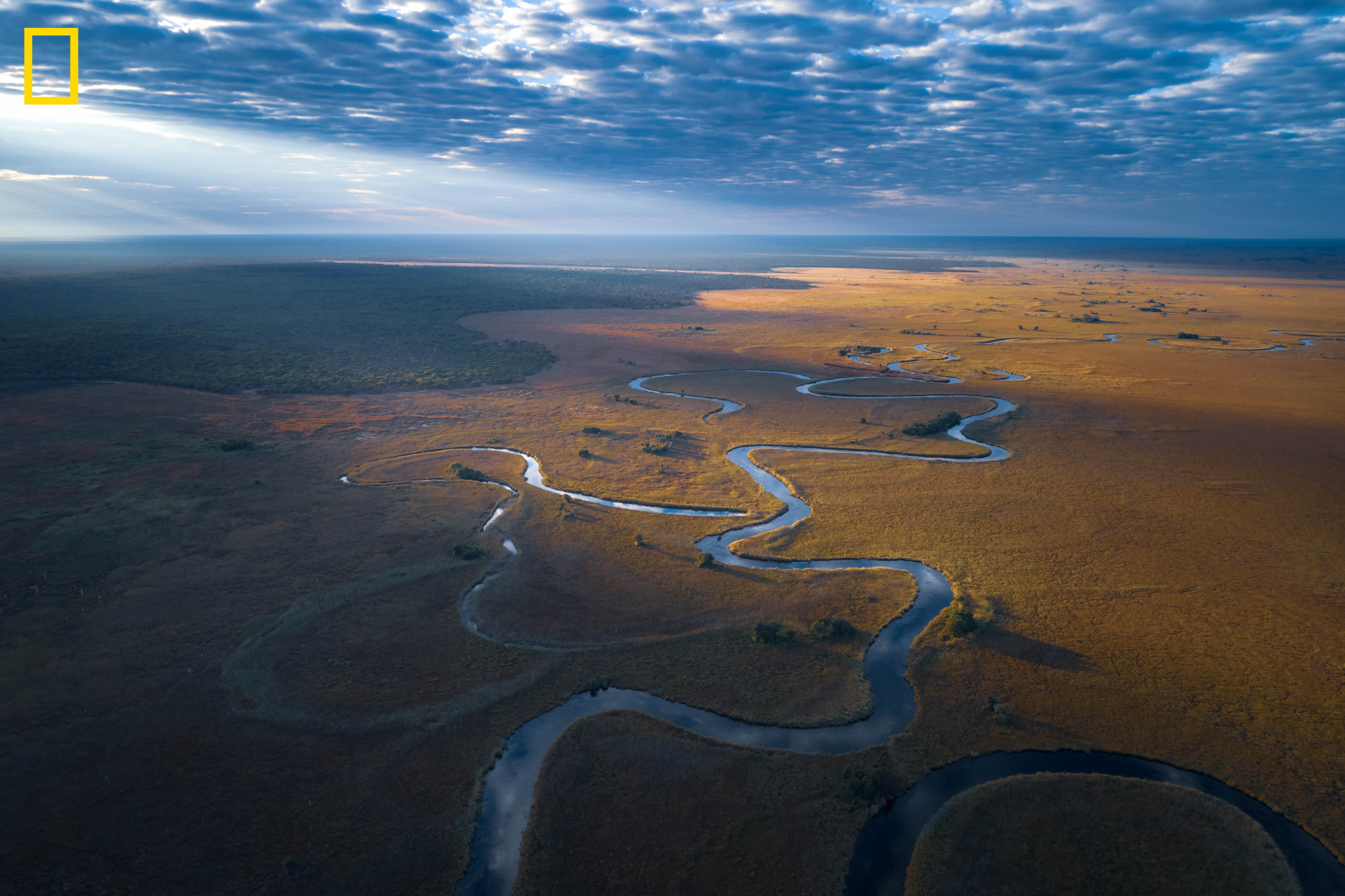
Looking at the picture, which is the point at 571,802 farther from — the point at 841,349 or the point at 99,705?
the point at 841,349

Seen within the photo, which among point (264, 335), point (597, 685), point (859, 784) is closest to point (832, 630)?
point (859, 784)

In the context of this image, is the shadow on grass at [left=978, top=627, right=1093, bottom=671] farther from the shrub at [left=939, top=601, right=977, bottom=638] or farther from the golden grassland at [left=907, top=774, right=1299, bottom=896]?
the golden grassland at [left=907, top=774, right=1299, bottom=896]

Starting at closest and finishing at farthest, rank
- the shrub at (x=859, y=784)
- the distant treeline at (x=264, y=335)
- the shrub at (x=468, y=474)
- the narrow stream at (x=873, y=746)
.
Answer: the narrow stream at (x=873, y=746) < the shrub at (x=859, y=784) < the shrub at (x=468, y=474) < the distant treeline at (x=264, y=335)

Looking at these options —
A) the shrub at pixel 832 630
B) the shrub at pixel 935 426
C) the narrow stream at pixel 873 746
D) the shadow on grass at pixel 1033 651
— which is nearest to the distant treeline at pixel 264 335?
the shrub at pixel 935 426

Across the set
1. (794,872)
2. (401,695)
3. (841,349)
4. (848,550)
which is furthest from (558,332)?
(794,872)

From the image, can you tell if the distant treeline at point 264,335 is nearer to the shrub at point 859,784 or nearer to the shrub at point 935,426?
the shrub at point 935,426

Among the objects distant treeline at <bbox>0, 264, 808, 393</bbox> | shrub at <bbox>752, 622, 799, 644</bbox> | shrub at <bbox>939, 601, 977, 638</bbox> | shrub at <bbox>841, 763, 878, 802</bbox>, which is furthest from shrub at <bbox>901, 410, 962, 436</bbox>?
distant treeline at <bbox>0, 264, 808, 393</bbox>

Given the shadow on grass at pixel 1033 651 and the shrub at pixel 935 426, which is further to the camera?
the shrub at pixel 935 426
